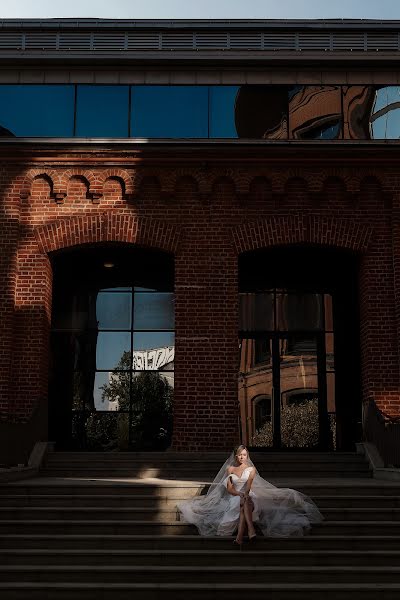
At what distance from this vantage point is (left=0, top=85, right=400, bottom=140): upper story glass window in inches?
592

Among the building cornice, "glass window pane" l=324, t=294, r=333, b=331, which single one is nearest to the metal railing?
"glass window pane" l=324, t=294, r=333, b=331

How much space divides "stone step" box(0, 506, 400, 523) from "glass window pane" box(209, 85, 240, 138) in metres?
7.77

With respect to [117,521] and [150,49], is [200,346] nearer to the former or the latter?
[117,521]

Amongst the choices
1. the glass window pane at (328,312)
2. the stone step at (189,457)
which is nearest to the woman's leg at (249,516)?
the stone step at (189,457)

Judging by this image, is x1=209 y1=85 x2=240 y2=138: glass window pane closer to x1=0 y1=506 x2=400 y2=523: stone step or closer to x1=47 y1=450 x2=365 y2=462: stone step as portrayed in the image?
x1=47 y1=450 x2=365 y2=462: stone step

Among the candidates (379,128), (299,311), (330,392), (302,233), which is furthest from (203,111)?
(330,392)

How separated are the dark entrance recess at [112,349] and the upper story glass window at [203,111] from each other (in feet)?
8.22

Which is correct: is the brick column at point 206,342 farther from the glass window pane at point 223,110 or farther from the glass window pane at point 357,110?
the glass window pane at point 357,110

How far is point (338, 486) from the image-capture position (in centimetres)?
1100
